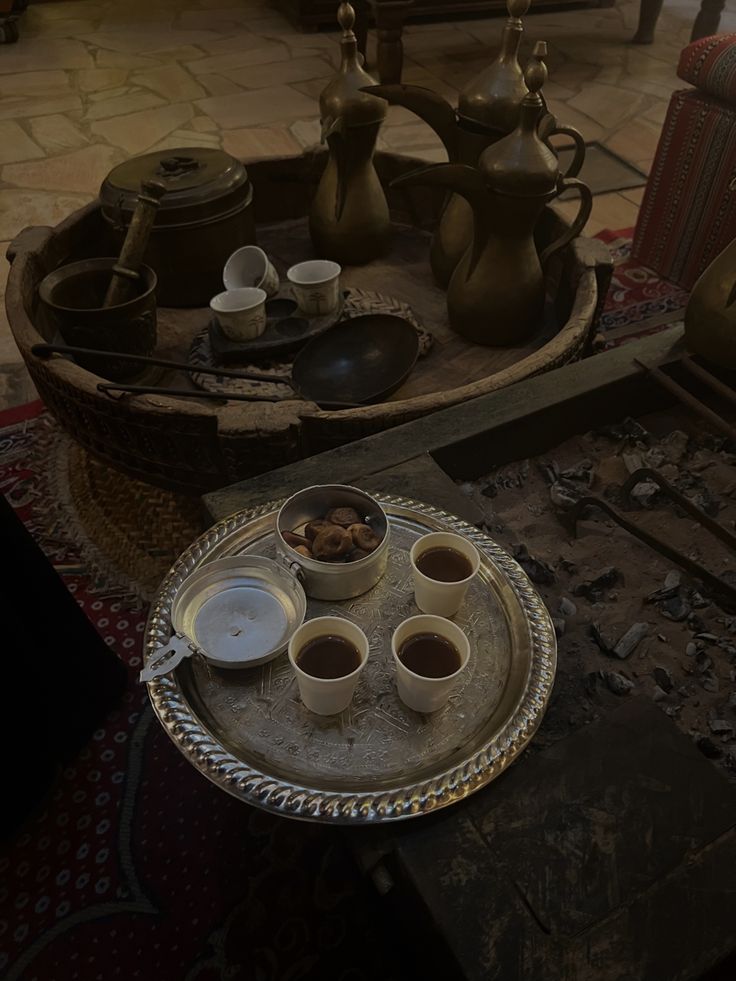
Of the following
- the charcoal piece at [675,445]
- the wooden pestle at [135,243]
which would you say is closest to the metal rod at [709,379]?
the charcoal piece at [675,445]

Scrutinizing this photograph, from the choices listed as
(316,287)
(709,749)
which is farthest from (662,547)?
(316,287)

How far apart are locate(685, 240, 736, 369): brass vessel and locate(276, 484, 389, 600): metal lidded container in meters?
1.06

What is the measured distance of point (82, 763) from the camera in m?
1.73

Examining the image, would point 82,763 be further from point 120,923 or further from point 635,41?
point 635,41

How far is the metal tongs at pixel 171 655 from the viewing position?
1.10 metres

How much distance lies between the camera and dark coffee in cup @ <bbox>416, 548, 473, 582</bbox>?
1.22 meters

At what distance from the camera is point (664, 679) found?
132cm

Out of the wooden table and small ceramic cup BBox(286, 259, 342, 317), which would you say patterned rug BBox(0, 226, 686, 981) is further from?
small ceramic cup BBox(286, 259, 342, 317)

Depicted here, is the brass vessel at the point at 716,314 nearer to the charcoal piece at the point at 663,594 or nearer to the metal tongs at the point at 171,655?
the charcoal piece at the point at 663,594

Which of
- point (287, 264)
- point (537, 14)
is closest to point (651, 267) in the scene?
point (287, 264)

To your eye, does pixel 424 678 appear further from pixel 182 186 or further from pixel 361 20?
pixel 361 20

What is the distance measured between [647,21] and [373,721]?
6.80 meters

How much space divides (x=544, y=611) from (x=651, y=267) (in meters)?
2.83

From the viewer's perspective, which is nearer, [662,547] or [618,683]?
[618,683]
